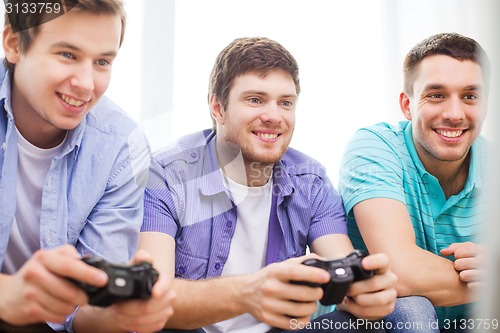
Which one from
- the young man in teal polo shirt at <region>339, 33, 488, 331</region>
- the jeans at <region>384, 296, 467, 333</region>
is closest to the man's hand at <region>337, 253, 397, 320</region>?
the jeans at <region>384, 296, 467, 333</region>

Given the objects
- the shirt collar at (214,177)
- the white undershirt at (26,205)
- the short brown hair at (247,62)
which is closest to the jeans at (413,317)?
the shirt collar at (214,177)

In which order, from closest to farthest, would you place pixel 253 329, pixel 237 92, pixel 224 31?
pixel 253 329, pixel 237 92, pixel 224 31

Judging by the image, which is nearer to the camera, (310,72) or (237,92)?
(237,92)

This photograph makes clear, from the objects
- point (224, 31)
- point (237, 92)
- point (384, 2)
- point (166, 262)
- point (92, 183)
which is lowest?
point (166, 262)

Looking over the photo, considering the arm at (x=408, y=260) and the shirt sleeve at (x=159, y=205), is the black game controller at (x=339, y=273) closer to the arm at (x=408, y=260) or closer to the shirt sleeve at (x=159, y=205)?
the arm at (x=408, y=260)

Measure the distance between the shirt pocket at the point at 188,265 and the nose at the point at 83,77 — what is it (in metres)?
0.38

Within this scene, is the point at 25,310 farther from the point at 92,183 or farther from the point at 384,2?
the point at 384,2

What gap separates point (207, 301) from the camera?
1.02 meters

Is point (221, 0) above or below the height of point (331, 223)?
above

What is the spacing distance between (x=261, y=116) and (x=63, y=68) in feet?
1.50

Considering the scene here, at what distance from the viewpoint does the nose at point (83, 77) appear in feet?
3.47

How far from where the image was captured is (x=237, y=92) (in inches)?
53.1

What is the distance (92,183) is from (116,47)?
0.27 m

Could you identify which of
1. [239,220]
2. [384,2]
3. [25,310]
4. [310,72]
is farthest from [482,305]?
[384,2]
